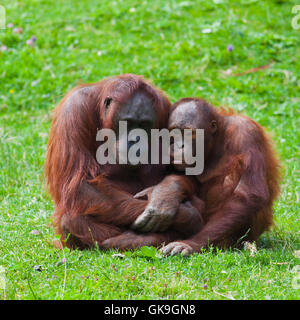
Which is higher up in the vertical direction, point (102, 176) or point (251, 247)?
point (102, 176)

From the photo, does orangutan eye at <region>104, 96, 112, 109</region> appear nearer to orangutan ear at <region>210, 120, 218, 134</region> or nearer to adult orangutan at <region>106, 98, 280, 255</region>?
adult orangutan at <region>106, 98, 280, 255</region>

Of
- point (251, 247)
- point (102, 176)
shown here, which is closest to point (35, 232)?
point (102, 176)

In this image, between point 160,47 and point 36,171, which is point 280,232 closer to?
point 36,171

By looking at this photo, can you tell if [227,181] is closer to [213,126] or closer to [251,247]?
[213,126]

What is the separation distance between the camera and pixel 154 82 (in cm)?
840

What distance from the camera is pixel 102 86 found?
4770mm

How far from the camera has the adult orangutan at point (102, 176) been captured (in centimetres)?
443

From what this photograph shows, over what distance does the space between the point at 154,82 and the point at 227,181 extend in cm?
398

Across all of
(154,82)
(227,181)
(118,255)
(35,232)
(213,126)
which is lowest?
(35,232)

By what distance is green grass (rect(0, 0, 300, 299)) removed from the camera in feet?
12.0

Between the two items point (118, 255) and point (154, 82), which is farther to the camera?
point (154, 82)

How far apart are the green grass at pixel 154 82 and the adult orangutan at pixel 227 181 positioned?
0.68 ft

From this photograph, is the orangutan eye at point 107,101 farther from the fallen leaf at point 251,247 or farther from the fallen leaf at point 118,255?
the fallen leaf at point 251,247

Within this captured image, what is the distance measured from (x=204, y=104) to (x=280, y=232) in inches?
48.4
